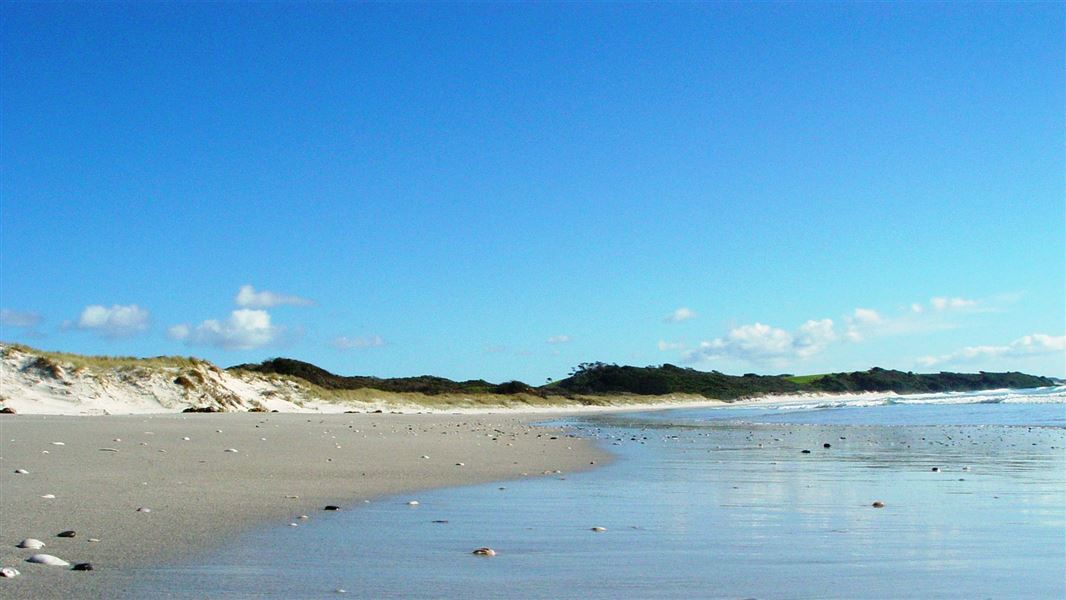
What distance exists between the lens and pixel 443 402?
1860 inches

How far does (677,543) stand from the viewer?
511 cm

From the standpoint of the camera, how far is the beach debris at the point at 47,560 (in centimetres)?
420

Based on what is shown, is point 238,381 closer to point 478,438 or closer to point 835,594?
point 478,438

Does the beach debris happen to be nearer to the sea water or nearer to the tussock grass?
the sea water

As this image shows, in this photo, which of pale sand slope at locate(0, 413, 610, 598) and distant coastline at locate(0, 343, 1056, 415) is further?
distant coastline at locate(0, 343, 1056, 415)

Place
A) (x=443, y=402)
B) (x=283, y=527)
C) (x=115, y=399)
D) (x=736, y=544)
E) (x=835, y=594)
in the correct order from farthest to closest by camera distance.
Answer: (x=443, y=402) < (x=115, y=399) < (x=283, y=527) < (x=736, y=544) < (x=835, y=594)

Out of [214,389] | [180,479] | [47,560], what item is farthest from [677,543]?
[214,389]

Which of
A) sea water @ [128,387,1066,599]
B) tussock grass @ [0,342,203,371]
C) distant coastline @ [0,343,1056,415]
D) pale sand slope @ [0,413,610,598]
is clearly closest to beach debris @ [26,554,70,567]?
pale sand slope @ [0,413,610,598]

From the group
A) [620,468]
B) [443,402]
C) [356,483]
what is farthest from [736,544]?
[443,402]

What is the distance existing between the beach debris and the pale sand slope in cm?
5

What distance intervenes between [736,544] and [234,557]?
2.79m

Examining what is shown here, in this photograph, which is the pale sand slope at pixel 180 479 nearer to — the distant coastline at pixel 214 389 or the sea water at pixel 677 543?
the sea water at pixel 677 543

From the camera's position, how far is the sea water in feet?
13.1

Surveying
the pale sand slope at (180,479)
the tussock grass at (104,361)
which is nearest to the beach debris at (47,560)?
the pale sand slope at (180,479)
